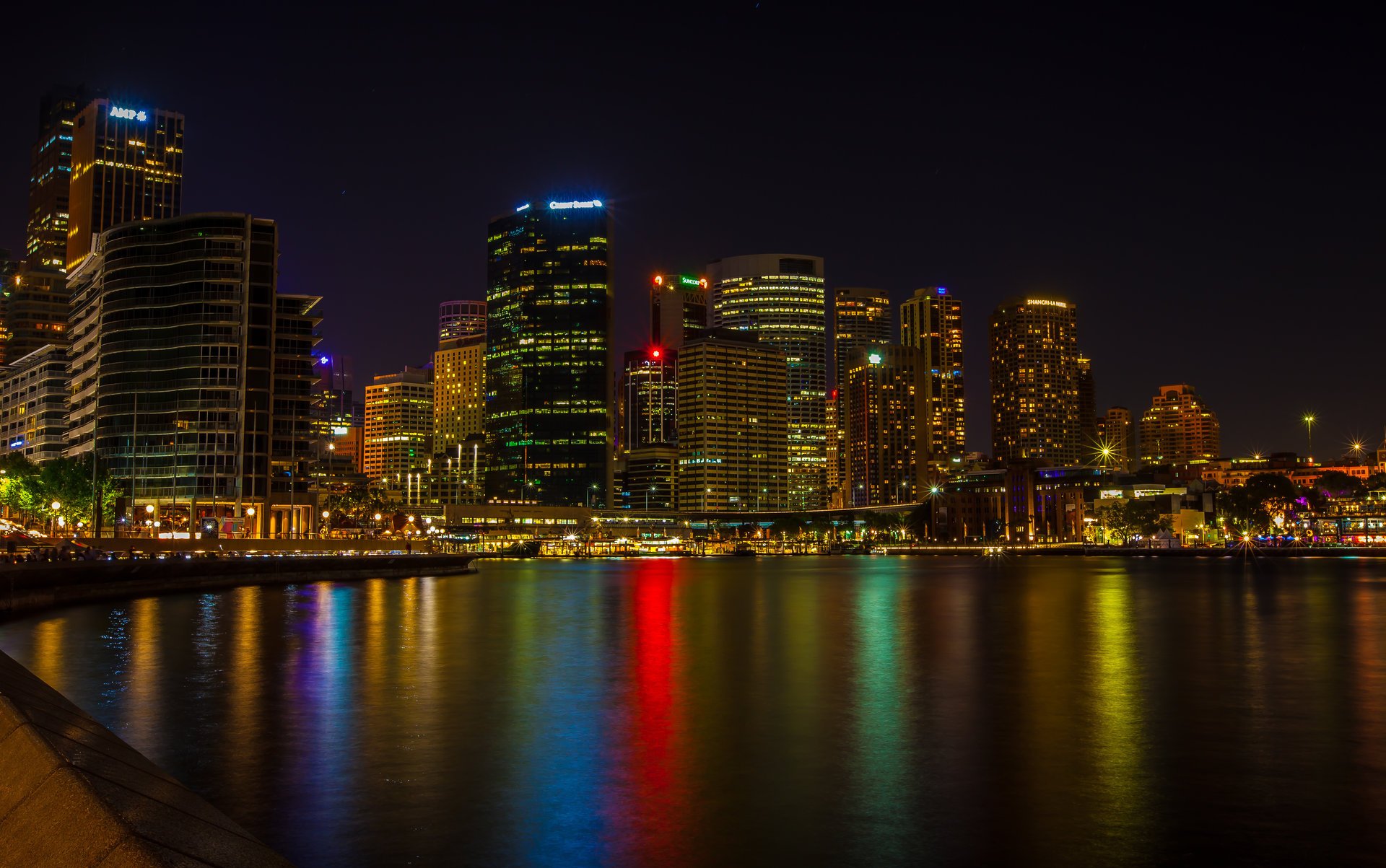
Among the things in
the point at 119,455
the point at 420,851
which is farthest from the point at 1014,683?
the point at 119,455

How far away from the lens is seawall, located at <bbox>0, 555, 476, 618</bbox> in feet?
242

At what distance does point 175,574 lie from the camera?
10056 centimetres

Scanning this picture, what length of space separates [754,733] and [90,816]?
23521 millimetres

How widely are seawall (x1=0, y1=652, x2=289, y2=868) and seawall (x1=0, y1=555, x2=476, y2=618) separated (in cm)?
6795

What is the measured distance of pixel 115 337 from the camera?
576 ft

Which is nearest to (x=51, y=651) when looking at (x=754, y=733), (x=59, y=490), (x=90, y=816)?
(x=754, y=733)

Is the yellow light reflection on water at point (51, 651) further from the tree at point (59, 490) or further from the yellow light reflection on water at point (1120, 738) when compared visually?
the tree at point (59, 490)

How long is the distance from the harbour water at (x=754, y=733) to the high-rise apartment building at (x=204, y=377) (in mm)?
102013

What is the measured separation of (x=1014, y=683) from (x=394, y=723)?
22.4 m

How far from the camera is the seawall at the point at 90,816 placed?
8.59 meters

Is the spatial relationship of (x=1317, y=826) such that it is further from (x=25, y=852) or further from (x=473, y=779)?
(x=25, y=852)

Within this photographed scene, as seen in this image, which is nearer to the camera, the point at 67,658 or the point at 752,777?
the point at 752,777

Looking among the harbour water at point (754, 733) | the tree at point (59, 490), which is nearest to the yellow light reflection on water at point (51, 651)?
the harbour water at point (754, 733)

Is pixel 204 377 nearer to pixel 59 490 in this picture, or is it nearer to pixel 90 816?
Answer: pixel 59 490
